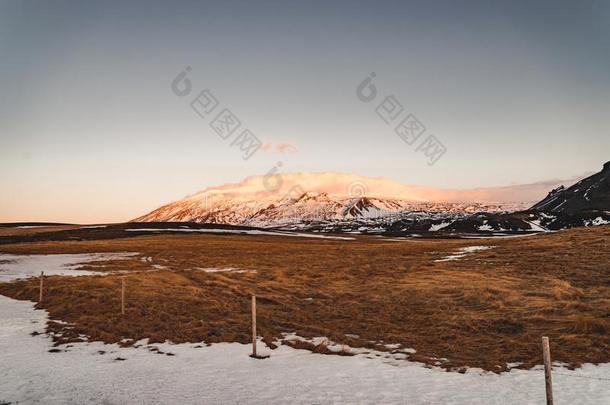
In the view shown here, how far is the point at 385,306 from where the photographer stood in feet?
90.8

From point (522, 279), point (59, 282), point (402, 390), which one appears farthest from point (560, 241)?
point (59, 282)

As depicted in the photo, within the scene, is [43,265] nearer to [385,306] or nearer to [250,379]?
[385,306]

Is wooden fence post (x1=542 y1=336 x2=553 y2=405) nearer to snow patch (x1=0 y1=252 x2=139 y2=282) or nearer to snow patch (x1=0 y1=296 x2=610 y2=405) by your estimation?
snow patch (x1=0 y1=296 x2=610 y2=405)

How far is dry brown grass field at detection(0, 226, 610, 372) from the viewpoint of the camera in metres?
19.2

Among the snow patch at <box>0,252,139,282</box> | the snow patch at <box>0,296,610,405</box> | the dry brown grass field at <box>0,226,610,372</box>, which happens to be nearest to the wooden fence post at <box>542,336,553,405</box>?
the snow patch at <box>0,296,610,405</box>

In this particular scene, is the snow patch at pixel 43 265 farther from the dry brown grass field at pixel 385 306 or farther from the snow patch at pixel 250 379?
the snow patch at pixel 250 379

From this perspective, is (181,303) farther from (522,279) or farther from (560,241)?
(560,241)

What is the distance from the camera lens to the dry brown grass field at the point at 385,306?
1917 centimetres

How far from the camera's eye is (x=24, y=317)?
24453 mm

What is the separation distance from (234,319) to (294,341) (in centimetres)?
581

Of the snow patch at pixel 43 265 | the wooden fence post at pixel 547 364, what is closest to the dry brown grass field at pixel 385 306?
the snow patch at pixel 43 265

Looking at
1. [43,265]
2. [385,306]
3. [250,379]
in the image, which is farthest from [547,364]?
[43,265]

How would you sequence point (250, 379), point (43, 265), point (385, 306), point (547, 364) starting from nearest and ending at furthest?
point (547, 364) → point (250, 379) → point (385, 306) → point (43, 265)

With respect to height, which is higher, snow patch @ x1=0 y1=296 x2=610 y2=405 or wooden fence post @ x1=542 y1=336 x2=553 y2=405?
wooden fence post @ x1=542 y1=336 x2=553 y2=405
